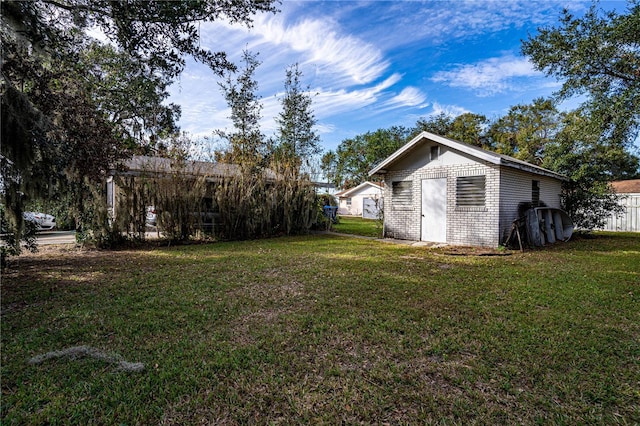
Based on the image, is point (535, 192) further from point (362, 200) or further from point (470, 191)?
point (362, 200)

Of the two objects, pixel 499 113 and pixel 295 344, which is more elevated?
pixel 499 113

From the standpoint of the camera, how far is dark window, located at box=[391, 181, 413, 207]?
11.3m

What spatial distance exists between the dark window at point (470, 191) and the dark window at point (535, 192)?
9.28 ft

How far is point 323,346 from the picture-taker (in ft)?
10.1

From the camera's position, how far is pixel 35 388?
7.86 ft

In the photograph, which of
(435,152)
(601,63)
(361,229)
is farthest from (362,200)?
(601,63)

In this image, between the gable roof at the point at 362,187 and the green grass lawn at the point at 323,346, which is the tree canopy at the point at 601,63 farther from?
the gable roof at the point at 362,187

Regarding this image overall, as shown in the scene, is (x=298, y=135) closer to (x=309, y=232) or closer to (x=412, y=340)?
(x=309, y=232)

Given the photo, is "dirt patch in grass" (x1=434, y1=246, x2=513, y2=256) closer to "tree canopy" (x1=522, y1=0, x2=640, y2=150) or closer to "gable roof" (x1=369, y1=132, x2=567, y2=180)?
"gable roof" (x1=369, y1=132, x2=567, y2=180)

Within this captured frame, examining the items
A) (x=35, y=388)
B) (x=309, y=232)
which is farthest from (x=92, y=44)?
(x=309, y=232)

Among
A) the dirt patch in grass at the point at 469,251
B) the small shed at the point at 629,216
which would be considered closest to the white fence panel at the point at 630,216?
the small shed at the point at 629,216

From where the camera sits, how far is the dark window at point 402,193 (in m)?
11.3

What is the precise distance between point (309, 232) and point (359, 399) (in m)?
11.3

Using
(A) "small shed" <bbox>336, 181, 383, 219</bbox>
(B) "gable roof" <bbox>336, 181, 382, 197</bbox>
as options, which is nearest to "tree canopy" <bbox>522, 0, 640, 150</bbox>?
(A) "small shed" <bbox>336, 181, 383, 219</bbox>
